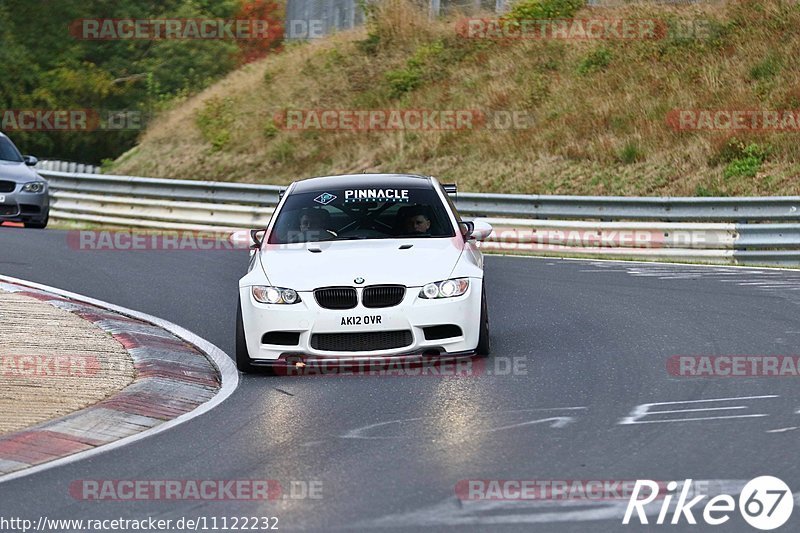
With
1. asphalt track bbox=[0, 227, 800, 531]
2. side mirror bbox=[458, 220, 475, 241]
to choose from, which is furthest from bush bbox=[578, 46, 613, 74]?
side mirror bbox=[458, 220, 475, 241]


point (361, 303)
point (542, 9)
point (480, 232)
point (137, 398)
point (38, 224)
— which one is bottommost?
point (38, 224)

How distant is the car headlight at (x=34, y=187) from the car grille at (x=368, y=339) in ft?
48.5

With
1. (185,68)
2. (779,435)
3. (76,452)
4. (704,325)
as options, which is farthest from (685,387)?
(185,68)

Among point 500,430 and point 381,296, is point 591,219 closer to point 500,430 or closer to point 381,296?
point 381,296

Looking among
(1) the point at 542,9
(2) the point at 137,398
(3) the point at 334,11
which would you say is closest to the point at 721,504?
(2) the point at 137,398

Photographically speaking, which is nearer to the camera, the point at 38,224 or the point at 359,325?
the point at 359,325

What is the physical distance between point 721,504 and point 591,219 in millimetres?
16277

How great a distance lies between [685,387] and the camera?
31.2 feet

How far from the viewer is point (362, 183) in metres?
11.8

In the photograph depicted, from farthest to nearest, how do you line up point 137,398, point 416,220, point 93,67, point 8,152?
1. point 93,67
2. point 8,152
3. point 416,220
4. point 137,398

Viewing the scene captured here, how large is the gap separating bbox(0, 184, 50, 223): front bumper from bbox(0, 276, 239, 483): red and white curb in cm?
1034

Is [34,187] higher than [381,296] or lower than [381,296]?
lower

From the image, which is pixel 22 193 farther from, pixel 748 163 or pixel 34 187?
pixel 748 163

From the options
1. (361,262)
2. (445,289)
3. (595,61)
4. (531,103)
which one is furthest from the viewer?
(595,61)
